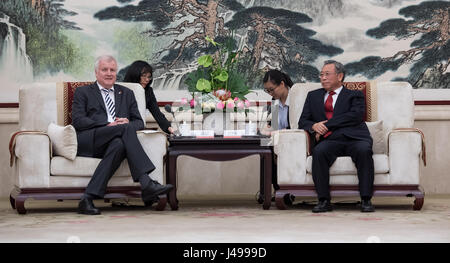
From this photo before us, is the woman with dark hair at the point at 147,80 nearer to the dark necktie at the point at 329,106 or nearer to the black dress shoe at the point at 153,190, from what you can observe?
the black dress shoe at the point at 153,190

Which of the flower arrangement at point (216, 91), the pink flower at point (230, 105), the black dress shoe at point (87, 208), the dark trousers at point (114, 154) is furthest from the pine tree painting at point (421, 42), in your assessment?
the black dress shoe at point (87, 208)

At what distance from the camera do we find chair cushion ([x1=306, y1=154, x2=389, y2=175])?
20.2 feet

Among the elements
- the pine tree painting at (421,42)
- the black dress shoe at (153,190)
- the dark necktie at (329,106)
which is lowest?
the black dress shoe at (153,190)

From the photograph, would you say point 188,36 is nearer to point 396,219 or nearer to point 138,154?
point 138,154

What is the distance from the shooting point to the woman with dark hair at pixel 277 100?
22.6 feet

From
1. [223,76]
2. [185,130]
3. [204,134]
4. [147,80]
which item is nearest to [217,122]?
[204,134]

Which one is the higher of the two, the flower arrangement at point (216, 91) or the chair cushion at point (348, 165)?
the flower arrangement at point (216, 91)

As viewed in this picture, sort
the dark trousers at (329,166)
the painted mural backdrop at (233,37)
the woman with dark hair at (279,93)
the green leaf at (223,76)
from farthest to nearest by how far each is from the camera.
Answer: the painted mural backdrop at (233,37) → the woman with dark hair at (279,93) → the green leaf at (223,76) → the dark trousers at (329,166)

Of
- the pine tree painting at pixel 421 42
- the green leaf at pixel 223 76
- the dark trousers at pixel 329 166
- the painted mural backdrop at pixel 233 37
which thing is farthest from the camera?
the pine tree painting at pixel 421 42

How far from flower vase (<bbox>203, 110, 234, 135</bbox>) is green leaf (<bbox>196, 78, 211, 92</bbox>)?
21 cm

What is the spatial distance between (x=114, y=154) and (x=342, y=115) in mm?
1768

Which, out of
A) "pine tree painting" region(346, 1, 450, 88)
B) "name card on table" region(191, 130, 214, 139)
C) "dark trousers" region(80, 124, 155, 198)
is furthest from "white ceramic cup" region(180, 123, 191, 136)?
"pine tree painting" region(346, 1, 450, 88)

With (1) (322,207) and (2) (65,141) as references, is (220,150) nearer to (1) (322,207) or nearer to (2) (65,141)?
(1) (322,207)

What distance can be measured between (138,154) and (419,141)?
6.90 ft
